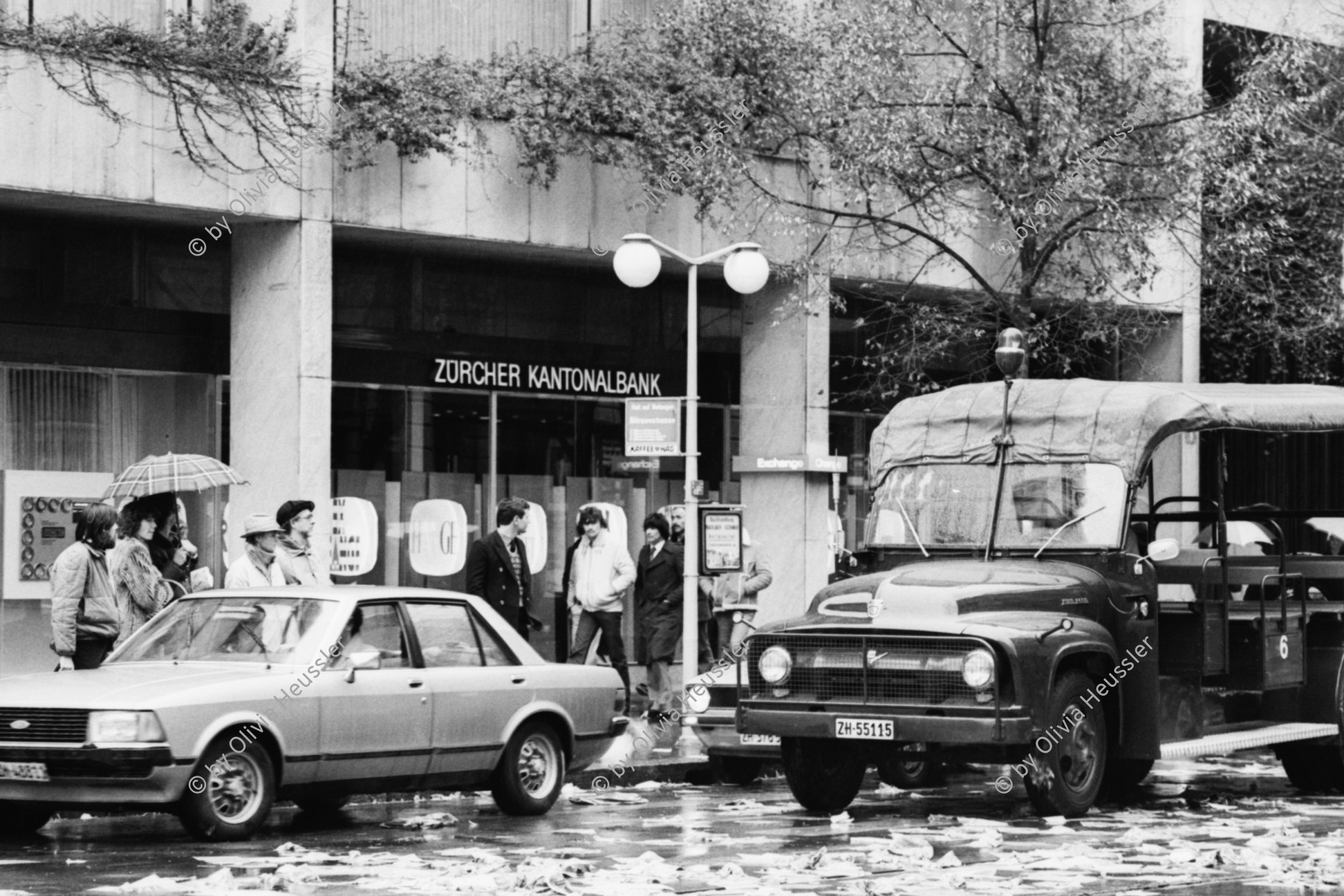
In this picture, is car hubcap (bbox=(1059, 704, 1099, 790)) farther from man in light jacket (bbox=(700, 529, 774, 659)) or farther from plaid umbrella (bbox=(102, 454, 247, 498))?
man in light jacket (bbox=(700, 529, 774, 659))

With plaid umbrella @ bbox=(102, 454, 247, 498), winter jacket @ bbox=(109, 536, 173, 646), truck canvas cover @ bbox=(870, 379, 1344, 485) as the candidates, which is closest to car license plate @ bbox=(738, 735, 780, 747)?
truck canvas cover @ bbox=(870, 379, 1344, 485)

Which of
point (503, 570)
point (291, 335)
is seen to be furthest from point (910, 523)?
point (291, 335)

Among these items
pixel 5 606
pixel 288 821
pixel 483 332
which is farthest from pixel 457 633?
pixel 483 332

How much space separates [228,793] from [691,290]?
26.9 ft

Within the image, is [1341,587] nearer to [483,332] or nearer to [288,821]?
[288,821]

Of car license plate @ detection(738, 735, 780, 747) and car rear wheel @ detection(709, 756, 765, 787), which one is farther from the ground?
car license plate @ detection(738, 735, 780, 747)

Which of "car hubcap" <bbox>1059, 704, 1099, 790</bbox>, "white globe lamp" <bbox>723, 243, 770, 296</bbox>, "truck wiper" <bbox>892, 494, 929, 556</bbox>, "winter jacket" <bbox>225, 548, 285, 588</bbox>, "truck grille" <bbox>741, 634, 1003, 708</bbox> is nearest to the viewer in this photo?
"truck grille" <bbox>741, 634, 1003, 708</bbox>

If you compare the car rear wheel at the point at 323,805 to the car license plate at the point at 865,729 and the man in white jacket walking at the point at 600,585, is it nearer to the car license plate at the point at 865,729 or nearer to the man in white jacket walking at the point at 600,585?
the car license plate at the point at 865,729

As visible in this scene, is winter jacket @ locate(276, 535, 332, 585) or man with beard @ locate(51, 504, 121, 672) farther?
winter jacket @ locate(276, 535, 332, 585)

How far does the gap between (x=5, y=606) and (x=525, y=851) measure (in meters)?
9.54

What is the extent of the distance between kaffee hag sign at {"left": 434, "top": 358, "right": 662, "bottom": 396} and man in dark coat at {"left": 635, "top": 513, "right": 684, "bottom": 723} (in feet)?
10.6

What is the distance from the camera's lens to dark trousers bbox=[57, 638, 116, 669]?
45.8 ft

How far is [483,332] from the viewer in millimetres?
23156

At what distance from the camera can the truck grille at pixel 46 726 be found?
11266mm
